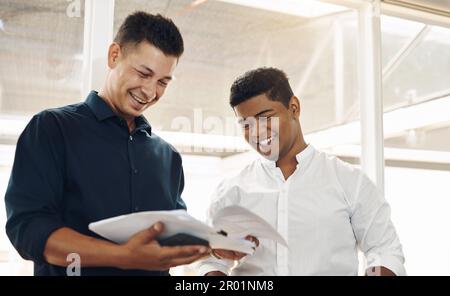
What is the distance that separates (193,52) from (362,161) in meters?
0.88

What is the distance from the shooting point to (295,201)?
140 cm

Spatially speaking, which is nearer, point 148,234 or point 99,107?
point 148,234

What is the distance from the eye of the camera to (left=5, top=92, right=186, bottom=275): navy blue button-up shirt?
1.06 metres

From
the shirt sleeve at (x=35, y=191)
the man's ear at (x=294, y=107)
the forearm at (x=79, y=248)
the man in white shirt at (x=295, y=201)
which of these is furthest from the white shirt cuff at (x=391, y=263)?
Answer: the shirt sleeve at (x=35, y=191)

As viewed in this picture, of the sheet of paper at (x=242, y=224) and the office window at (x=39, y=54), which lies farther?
the office window at (x=39, y=54)

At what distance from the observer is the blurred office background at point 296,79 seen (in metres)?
1.75

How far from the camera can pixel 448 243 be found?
2.55m

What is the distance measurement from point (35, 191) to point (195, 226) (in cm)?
37

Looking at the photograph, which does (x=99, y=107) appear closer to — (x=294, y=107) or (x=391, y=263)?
(x=294, y=107)

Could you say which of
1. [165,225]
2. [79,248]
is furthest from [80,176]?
[165,225]

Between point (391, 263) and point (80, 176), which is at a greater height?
point (80, 176)

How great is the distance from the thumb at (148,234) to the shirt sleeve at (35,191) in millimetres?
179

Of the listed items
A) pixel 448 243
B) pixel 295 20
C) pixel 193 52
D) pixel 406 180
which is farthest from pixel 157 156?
pixel 448 243

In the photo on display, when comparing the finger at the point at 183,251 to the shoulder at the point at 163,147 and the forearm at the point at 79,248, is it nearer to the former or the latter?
the forearm at the point at 79,248
